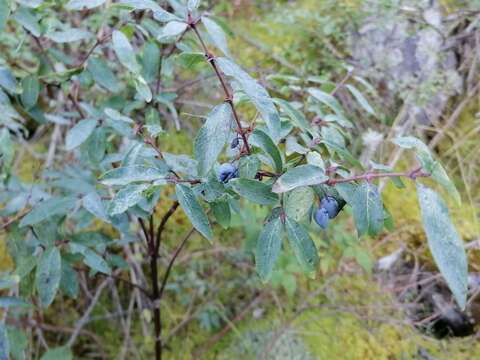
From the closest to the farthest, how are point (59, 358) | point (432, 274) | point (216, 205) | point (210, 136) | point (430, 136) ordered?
point (210, 136)
point (216, 205)
point (59, 358)
point (432, 274)
point (430, 136)

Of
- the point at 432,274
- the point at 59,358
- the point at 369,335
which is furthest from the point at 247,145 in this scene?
the point at 432,274

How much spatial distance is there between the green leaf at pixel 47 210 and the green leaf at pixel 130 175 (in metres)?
0.27

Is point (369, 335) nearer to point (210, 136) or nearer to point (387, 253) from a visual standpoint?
point (387, 253)

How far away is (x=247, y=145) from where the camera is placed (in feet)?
1.94

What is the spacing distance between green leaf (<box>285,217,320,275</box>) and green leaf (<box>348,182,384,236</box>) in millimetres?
66

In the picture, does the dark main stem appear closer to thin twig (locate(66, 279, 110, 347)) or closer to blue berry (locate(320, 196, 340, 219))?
thin twig (locate(66, 279, 110, 347))

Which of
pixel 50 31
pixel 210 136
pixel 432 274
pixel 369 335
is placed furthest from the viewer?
pixel 432 274

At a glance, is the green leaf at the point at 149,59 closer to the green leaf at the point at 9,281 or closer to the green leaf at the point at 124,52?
the green leaf at the point at 124,52

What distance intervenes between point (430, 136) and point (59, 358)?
4.61ft

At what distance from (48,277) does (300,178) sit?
19.9 inches

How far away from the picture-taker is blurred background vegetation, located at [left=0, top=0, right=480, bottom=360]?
1.28 m

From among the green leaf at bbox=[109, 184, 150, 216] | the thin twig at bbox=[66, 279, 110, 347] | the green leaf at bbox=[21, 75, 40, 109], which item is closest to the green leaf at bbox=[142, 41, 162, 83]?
the green leaf at bbox=[21, 75, 40, 109]

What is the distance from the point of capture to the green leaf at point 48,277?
793 mm

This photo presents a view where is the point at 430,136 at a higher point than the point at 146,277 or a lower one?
higher
